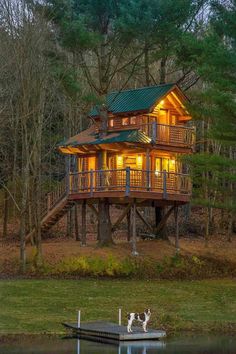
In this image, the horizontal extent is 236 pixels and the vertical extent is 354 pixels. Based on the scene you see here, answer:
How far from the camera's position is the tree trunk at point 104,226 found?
40875mm

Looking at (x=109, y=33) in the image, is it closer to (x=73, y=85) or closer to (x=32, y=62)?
(x=73, y=85)

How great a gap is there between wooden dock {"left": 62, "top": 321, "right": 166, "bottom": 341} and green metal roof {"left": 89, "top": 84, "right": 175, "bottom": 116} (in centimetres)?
1904

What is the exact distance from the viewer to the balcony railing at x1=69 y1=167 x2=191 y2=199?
131ft

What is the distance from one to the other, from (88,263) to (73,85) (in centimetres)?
968

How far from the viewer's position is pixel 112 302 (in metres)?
29.6

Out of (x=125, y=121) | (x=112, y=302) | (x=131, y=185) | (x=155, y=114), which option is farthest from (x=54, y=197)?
(x=112, y=302)

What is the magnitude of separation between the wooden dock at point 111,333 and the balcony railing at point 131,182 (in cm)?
1518

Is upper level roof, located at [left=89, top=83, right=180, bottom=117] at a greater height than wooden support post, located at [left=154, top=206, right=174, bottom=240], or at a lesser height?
greater

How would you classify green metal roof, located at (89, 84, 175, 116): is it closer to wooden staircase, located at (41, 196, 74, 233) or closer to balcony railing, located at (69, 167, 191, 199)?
balcony railing, located at (69, 167, 191, 199)

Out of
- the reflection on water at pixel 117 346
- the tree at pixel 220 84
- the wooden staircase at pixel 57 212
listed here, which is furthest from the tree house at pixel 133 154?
the reflection on water at pixel 117 346

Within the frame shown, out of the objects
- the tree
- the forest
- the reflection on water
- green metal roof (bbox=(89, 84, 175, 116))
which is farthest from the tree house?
the reflection on water

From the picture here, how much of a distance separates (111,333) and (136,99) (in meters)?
22.0

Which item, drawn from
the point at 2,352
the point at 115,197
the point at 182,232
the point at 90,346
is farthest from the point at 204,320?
the point at 182,232

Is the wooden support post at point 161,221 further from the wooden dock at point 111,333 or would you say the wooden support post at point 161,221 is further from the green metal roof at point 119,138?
the wooden dock at point 111,333
